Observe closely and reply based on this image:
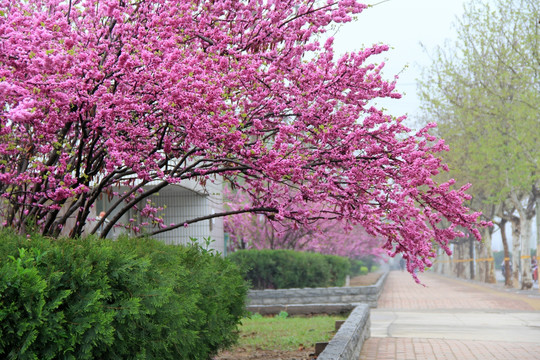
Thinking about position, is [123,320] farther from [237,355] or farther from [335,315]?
[335,315]

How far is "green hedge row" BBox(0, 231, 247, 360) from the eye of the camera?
12.8 ft

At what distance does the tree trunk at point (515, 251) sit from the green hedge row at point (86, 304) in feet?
108

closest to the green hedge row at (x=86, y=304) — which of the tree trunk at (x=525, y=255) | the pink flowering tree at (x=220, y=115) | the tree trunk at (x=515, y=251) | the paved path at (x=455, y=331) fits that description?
the pink flowering tree at (x=220, y=115)

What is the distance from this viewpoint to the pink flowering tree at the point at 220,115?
260 inches

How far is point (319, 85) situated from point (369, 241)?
49.6 metres

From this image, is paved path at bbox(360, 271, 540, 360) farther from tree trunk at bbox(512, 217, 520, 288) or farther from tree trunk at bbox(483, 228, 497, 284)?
tree trunk at bbox(483, 228, 497, 284)

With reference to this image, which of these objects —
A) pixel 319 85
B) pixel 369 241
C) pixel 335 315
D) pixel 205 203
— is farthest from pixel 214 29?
pixel 369 241

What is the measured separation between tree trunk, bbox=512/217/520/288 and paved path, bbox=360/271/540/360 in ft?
40.8

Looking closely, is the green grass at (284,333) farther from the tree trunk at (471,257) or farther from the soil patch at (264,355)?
the tree trunk at (471,257)

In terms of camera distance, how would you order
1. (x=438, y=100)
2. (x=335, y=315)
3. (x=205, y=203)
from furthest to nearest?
1. (x=438, y=100)
2. (x=205, y=203)
3. (x=335, y=315)

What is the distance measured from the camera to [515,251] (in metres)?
36.0

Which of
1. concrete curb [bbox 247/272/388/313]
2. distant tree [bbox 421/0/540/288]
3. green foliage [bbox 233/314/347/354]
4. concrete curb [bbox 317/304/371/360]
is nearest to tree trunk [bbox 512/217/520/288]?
distant tree [bbox 421/0/540/288]

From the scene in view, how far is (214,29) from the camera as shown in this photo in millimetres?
7691

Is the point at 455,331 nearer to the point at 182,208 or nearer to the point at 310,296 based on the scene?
the point at 310,296
